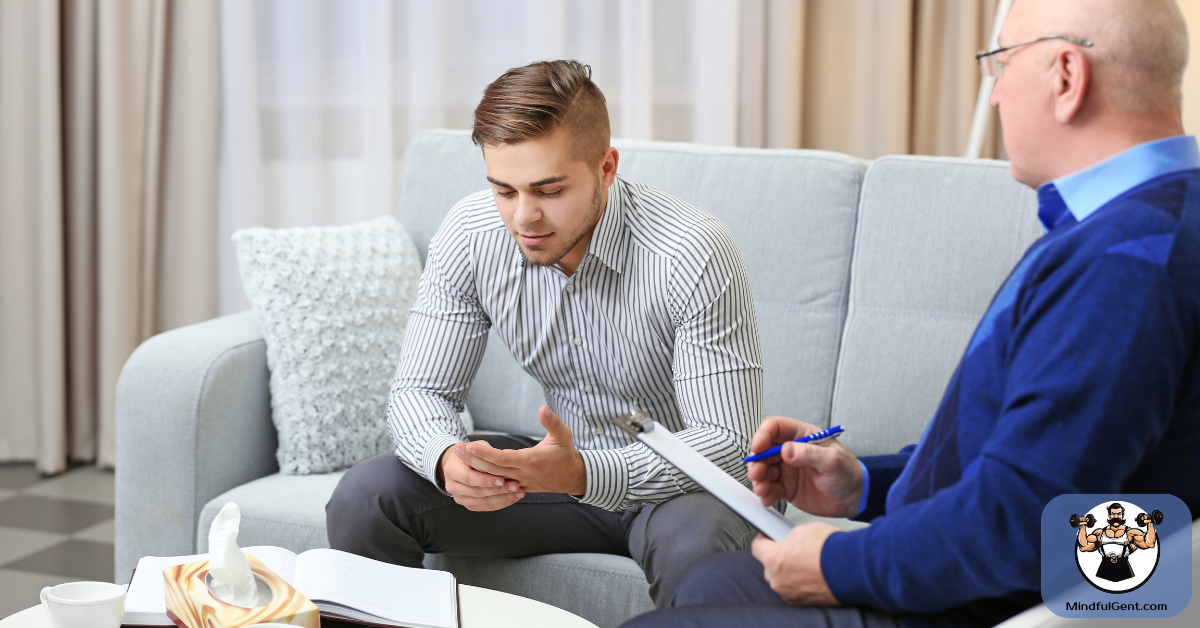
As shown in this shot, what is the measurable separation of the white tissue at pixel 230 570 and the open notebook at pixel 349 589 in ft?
0.21

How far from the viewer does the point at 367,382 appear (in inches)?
69.5

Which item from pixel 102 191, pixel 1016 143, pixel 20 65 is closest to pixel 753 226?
pixel 1016 143

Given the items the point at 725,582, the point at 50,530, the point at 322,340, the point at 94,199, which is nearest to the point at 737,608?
the point at 725,582

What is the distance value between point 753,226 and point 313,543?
957 mm

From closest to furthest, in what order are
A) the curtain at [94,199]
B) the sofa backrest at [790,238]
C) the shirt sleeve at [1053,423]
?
the shirt sleeve at [1053,423]
the sofa backrest at [790,238]
the curtain at [94,199]

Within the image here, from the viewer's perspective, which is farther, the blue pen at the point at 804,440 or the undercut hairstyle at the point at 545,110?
the undercut hairstyle at the point at 545,110

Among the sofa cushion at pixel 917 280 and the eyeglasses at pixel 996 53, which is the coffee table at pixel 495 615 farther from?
the sofa cushion at pixel 917 280

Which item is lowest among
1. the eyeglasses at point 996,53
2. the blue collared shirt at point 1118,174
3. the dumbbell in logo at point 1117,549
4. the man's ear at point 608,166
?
the dumbbell in logo at point 1117,549

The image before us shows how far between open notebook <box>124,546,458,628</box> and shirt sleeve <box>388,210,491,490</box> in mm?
354

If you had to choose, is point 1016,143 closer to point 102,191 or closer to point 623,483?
point 623,483

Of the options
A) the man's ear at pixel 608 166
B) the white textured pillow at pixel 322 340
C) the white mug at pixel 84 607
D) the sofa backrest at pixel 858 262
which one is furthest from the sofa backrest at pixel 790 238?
the white mug at pixel 84 607

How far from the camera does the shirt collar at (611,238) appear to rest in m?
1.43

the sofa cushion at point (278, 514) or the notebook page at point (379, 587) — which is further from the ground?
the notebook page at point (379, 587)

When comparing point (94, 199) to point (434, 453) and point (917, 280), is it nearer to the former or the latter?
point (434, 453)
